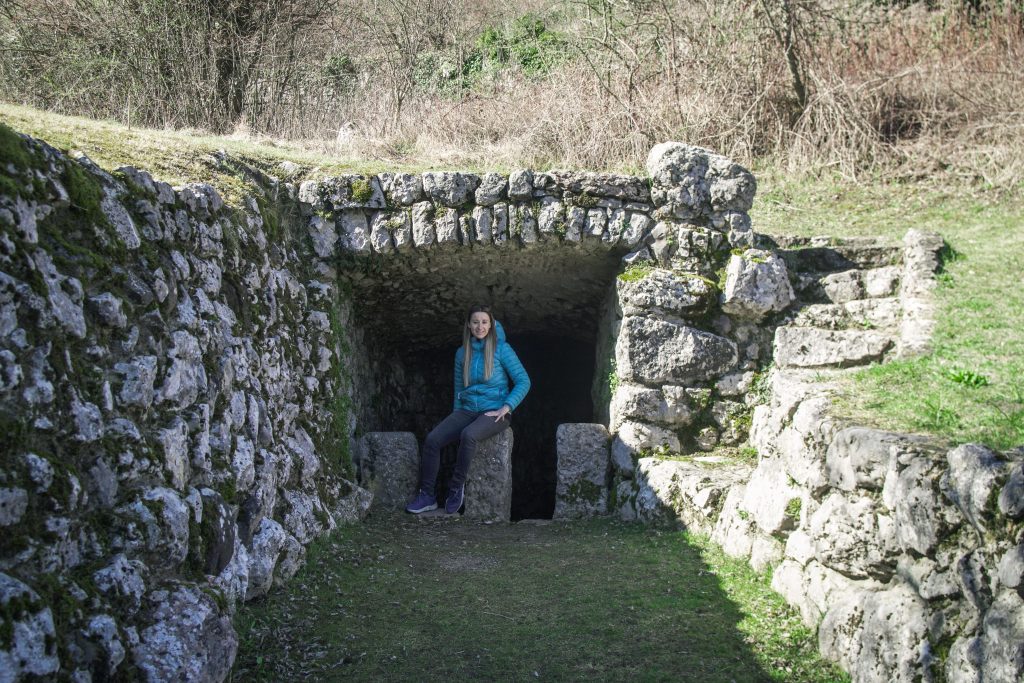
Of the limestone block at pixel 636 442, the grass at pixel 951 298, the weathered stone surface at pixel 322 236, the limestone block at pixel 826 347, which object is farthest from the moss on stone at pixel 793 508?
the weathered stone surface at pixel 322 236

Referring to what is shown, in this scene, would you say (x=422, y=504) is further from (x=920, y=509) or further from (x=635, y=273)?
(x=920, y=509)

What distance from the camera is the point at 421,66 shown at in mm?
12508

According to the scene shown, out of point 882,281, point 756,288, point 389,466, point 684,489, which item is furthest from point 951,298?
point 389,466

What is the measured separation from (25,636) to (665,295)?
4.98m

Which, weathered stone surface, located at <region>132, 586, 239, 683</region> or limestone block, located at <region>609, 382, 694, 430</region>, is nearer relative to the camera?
weathered stone surface, located at <region>132, 586, 239, 683</region>

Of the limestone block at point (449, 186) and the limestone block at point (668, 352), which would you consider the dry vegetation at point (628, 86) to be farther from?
the limestone block at point (668, 352)

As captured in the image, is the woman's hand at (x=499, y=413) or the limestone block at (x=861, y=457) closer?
the limestone block at (x=861, y=457)

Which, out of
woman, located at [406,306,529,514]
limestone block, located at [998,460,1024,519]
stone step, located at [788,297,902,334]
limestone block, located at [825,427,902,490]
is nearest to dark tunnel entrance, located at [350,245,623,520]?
woman, located at [406,306,529,514]

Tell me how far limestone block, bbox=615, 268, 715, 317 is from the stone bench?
1403mm

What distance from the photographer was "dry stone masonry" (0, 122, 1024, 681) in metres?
3.01

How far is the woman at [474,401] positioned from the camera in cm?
656

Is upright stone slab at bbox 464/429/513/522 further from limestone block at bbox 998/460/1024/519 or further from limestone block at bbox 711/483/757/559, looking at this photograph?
limestone block at bbox 998/460/1024/519

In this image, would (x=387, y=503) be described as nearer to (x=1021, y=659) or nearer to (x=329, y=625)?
(x=329, y=625)

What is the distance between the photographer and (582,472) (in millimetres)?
6672
